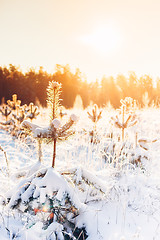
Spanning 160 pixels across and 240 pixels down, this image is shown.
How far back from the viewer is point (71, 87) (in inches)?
1059

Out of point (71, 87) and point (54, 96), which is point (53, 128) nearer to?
point (54, 96)

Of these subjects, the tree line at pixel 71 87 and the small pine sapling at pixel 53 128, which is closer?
the small pine sapling at pixel 53 128

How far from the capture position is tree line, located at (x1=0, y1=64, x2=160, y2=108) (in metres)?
22.4

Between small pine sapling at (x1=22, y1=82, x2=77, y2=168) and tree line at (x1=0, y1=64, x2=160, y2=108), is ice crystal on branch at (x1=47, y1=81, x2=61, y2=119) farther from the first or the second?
tree line at (x1=0, y1=64, x2=160, y2=108)

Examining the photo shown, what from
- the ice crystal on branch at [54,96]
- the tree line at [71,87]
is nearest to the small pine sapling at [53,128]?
the ice crystal on branch at [54,96]

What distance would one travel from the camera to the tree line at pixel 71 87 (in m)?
22.4

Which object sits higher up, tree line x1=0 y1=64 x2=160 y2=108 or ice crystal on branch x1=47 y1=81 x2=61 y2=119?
tree line x1=0 y1=64 x2=160 y2=108

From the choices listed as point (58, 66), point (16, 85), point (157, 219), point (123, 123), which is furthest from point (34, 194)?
point (58, 66)

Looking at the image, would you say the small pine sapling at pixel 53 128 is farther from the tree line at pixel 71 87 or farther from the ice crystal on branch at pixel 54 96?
the tree line at pixel 71 87

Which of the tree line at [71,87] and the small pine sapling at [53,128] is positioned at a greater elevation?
the tree line at [71,87]

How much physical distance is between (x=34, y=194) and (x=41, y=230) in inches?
16.0

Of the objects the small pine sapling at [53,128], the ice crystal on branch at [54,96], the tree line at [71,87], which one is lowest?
the small pine sapling at [53,128]

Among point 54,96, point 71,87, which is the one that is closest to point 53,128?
point 54,96

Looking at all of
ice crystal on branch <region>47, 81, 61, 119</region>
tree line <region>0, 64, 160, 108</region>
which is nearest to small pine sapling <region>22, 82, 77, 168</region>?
ice crystal on branch <region>47, 81, 61, 119</region>
